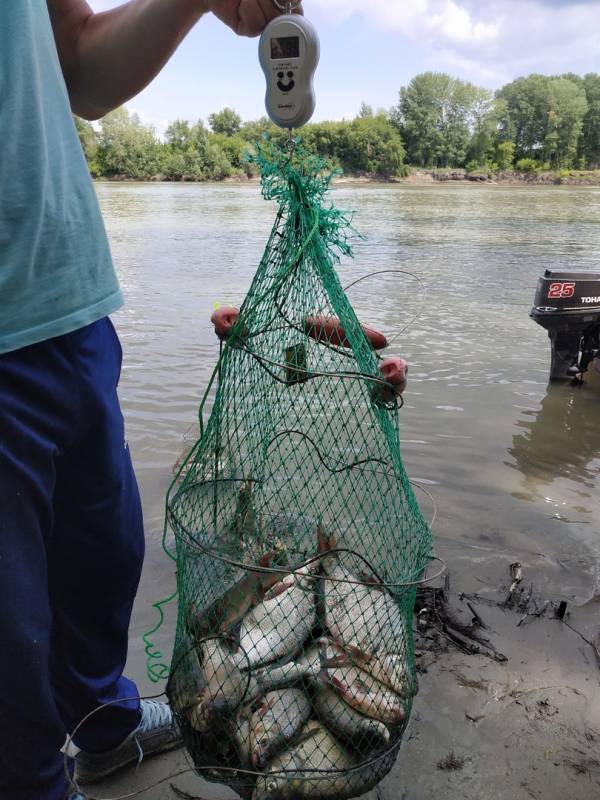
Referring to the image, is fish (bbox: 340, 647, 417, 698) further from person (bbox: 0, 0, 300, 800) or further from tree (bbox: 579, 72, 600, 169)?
tree (bbox: 579, 72, 600, 169)

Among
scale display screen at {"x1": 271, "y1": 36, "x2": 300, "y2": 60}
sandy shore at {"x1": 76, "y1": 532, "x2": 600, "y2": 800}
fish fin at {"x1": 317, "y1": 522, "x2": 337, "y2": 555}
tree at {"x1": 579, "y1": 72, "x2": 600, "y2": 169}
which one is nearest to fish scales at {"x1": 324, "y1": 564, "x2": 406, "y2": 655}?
fish fin at {"x1": 317, "y1": 522, "x2": 337, "y2": 555}

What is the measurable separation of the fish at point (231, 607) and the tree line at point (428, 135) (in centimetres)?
7235

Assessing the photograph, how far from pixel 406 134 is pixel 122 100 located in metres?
112

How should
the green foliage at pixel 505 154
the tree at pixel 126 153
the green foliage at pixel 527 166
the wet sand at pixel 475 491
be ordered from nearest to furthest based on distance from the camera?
the wet sand at pixel 475 491 < the tree at pixel 126 153 < the green foliage at pixel 527 166 < the green foliage at pixel 505 154

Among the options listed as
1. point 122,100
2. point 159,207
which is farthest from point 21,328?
point 159,207

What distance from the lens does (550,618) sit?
3256mm

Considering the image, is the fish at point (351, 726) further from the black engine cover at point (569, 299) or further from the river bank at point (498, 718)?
the black engine cover at point (569, 299)

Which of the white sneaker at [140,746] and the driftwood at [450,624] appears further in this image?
the driftwood at [450,624]

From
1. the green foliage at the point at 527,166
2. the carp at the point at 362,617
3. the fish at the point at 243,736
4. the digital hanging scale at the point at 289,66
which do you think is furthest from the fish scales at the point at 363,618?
the green foliage at the point at 527,166

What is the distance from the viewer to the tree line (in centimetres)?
7819

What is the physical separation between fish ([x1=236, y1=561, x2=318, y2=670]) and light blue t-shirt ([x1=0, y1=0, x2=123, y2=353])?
45.4 inches

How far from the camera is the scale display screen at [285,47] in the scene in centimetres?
174

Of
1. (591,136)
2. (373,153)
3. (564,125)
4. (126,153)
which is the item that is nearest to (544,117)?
(564,125)

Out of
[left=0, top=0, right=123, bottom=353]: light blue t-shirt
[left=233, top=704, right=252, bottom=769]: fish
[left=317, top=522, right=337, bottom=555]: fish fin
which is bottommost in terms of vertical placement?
[left=233, top=704, right=252, bottom=769]: fish
